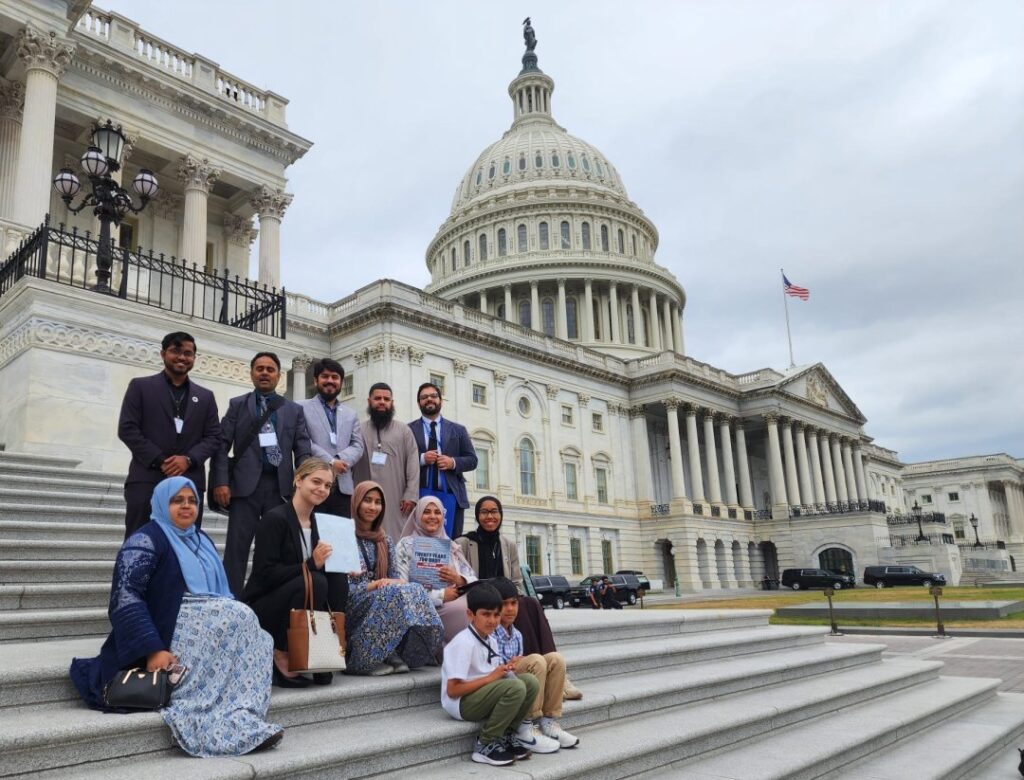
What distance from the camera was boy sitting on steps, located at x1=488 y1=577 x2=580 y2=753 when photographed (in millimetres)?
5098

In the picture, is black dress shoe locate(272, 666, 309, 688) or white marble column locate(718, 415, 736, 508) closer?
black dress shoe locate(272, 666, 309, 688)

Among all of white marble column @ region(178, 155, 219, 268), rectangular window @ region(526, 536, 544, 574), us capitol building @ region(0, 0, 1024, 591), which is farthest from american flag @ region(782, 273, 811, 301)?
white marble column @ region(178, 155, 219, 268)

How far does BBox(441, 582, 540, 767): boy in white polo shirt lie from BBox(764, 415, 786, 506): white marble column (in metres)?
62.5

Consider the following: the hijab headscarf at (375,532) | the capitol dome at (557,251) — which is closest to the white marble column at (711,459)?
the capitol dome at (557,251)

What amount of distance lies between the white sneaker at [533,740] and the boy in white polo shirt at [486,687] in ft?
0.12

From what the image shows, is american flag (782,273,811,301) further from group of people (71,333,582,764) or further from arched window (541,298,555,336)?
group of people (71,333,582,764)

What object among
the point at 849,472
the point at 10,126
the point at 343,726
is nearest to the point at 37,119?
the point at 10,126

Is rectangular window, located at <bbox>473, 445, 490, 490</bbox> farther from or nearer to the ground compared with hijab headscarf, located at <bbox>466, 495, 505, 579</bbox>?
farther from the ground

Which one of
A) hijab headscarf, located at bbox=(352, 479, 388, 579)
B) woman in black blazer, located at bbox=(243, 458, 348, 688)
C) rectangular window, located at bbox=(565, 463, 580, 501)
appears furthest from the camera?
rectangular window, located at bbox=(565, 463, 580, 501)

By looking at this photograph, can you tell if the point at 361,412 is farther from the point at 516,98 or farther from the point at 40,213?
the point at 516,98

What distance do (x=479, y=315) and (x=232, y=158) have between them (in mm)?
28176

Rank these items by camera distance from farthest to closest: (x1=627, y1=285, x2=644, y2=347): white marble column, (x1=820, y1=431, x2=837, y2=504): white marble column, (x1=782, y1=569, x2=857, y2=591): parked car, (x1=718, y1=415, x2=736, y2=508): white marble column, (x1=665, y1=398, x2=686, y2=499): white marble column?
(x1=627, y1=285, x2=644, y2=347): white marble column
(x1=820, y1=431, x2=837, y2=504): white marble column
(x1=718, y1=415, x2=736, y2=508): white marble column
(x1=665, y1=398, x2=686, y2=499): white marble column
(x1=782, y1=569, x2=857, y2=591): parked car

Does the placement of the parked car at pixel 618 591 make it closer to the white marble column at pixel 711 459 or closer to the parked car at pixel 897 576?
the parked car at pixel 897 576

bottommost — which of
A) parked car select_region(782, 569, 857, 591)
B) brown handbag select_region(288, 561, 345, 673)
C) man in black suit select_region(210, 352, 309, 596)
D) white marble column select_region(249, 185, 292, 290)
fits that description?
parked car select_region(782, 569, 857, 591)
